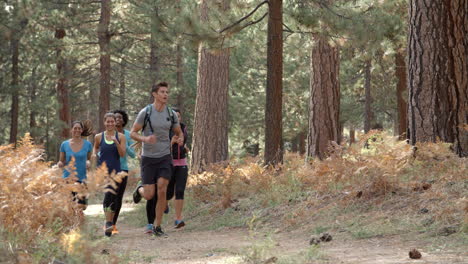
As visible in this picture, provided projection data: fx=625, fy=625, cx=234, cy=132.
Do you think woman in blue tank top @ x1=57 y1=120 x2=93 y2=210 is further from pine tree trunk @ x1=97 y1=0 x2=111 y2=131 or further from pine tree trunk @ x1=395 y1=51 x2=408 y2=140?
pine tree trunk @ x1=97 y1=0 x2=111 y2=131

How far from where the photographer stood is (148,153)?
8.71m

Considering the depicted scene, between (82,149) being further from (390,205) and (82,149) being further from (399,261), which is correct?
(399,261)

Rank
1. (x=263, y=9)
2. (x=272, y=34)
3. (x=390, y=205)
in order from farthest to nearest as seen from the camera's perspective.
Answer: (x=263, y=9), (x=272, y=34), (x=390, y=205)

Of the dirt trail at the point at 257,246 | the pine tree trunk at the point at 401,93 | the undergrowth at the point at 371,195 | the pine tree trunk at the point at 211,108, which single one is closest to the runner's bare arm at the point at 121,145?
the dirt trail at the point at 257,246

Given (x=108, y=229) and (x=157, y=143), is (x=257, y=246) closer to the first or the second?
(x=157, y=143)

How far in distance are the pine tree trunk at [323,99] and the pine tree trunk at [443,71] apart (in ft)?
17.6

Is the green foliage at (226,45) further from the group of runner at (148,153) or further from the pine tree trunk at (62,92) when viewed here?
the group of runner at (148,153)

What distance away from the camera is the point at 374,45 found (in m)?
12.0

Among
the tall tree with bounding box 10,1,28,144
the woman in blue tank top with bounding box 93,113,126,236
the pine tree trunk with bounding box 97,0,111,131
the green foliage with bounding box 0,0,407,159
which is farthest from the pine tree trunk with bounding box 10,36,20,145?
the woman in blue tank top with bounding box 93,113,126,236

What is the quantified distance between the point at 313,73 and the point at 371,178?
7182 mm

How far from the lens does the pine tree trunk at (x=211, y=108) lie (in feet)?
53.2

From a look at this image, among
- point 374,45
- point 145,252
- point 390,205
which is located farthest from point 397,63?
point 145,252

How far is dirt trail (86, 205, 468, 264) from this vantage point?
5.22 m

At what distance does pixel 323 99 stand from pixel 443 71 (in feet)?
18.5
